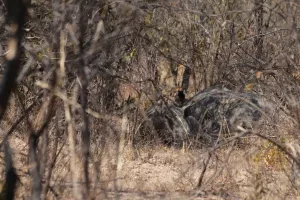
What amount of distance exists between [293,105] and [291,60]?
37 centimetres

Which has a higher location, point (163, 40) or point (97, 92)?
point (163, 40)

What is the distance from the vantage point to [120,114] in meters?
6.24

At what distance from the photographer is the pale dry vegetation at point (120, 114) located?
11.9ft

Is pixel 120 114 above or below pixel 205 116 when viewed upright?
above

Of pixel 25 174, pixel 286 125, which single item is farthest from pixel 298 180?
pixel 25 174

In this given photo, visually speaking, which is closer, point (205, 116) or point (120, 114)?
point (120, 114)

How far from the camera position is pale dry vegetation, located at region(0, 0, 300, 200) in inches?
142

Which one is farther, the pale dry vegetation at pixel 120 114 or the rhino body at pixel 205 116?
the rhino body at pixel 205 116

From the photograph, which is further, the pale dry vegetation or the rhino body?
the rhino body

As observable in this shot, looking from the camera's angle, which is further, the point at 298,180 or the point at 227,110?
the point at 227,110

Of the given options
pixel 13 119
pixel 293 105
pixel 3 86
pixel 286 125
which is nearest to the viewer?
pixel 3 86

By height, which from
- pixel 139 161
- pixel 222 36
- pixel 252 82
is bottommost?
pixel 139 161

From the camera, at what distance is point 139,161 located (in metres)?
7.79

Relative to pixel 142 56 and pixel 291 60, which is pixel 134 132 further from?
pixel 291 60
